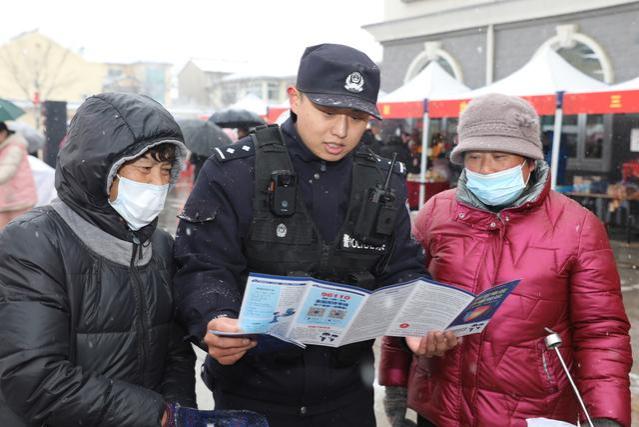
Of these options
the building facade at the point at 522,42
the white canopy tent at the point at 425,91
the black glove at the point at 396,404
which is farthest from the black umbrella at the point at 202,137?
the building facade at the point at 522,42

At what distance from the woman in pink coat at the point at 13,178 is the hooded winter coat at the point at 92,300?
4044 mm

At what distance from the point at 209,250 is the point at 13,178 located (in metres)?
4.24

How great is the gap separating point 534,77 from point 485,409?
8510 mm

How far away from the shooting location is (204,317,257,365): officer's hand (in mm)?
1638

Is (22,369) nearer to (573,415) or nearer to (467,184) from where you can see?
(467,184)

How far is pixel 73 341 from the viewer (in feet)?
5.37

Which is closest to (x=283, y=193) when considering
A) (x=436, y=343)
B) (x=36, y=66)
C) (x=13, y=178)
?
(x=436, y=343)

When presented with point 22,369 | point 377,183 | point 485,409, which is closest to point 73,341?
point 22,369

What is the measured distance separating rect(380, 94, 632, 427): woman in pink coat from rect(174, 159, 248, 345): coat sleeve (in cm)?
79

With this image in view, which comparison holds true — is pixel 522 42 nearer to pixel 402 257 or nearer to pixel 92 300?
pixel 402 257

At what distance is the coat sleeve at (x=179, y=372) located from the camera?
6.15ft

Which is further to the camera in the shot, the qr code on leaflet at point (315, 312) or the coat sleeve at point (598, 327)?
the coat sleeve at point (598, 327)

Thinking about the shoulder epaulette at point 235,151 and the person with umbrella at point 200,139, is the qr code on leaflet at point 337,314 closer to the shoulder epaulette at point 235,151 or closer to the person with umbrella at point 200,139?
the shoulder epaulette at point 235,151

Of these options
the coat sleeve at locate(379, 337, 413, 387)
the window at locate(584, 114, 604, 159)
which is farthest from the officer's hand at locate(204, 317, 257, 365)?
the window at locate(584, 114, 604, 159)
